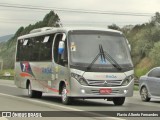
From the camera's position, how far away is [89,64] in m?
18.5

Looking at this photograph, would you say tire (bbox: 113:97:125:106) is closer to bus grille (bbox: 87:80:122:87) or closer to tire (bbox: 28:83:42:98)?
bus grille (bbox: 87:80:122:87)

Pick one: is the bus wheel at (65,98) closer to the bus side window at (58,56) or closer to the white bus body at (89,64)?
the white bus body at (89,64)

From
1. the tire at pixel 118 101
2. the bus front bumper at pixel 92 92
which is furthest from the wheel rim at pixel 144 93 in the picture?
the bus front bumper at pixel 92 92

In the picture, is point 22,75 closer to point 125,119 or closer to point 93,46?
point 93,46

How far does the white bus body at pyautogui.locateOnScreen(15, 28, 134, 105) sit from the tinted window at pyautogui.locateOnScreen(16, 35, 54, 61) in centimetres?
15

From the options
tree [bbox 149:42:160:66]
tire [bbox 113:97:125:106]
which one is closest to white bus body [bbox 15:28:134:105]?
tire [bbox 113:97:125:106]

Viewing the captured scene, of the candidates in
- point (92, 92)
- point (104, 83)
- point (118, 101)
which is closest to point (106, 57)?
point (104, 83)

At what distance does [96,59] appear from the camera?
736 inches

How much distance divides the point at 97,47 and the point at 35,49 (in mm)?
5067

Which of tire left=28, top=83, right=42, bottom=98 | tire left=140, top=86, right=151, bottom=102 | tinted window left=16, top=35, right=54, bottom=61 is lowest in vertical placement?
tire left=28, top=83, right=42, bottom=98

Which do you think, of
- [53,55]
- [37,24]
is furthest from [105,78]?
[37,24]

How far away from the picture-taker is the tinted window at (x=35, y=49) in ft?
69.8

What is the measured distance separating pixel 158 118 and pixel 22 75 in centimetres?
1244

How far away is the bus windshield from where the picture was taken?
1869cm
